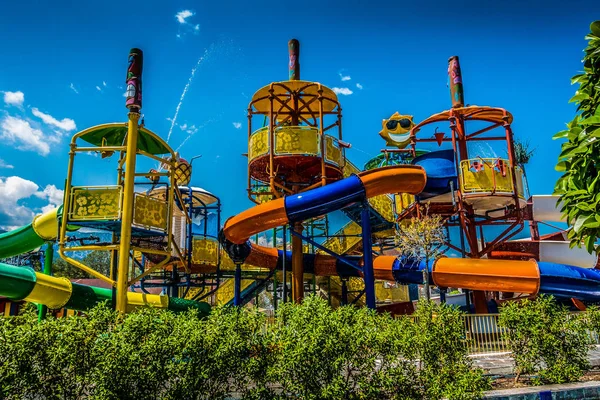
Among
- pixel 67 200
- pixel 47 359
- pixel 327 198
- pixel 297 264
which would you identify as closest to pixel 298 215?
pixel 327 198

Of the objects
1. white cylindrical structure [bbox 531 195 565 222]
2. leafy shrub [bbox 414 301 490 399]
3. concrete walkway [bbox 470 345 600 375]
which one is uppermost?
white cylindrical structure [bbox 531 195 565 222]

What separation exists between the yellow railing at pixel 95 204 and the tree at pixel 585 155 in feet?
30.6

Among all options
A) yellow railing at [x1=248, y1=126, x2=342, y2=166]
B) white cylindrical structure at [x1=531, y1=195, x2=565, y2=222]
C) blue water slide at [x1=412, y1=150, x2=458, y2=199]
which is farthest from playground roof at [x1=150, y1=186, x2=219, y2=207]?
white cylindrical structure at [x1=531, y1=195, x2=565, y2=222]

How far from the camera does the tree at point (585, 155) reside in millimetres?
5398

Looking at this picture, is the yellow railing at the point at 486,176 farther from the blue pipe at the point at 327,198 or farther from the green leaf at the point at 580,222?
the green leaf at the point at 580,222

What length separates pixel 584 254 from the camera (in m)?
16.0

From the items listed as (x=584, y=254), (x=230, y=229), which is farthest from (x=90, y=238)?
(x=584, y=254)

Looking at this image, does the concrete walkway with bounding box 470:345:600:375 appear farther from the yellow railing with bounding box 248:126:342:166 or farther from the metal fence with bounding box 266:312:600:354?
the yellow railing with bounding box 248:126:342:166

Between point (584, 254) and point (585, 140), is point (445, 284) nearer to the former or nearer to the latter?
point (584, 254)

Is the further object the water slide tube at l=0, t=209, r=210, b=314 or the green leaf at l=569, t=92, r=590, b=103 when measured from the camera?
the water slide tube at l=0, t=209, r=210, b=314

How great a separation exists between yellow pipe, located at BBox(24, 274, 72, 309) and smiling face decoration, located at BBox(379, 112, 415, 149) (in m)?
17.7

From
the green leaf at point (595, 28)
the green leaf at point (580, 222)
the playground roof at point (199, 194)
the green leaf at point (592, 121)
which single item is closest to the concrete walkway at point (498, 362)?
the green leaf at point (580, 222)

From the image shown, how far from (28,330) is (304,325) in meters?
3.37

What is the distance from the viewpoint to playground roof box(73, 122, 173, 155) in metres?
12.5
